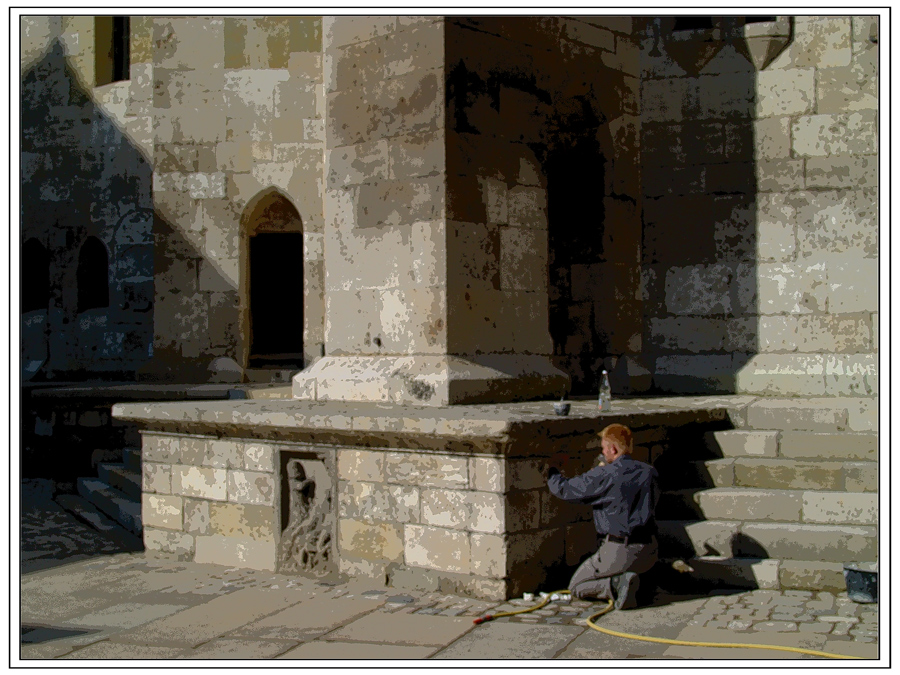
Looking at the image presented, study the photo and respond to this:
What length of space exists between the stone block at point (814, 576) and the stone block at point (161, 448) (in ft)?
12.7

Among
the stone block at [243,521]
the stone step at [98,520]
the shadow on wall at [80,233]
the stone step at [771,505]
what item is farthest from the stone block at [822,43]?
the shadow on wall at [80,233]

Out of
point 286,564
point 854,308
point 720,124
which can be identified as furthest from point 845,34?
point 286,564

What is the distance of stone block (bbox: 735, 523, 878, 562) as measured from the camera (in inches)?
202

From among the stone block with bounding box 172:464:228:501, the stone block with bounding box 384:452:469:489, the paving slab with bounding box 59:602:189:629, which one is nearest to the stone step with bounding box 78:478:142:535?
the stone block with bounding box 172:464:228:501

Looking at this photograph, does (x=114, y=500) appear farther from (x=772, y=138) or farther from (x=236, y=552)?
A: (x=772, y=138)

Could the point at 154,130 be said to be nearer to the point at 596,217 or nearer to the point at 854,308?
the point at 596,217

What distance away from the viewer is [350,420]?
5484 mm

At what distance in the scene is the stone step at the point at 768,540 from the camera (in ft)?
16.9

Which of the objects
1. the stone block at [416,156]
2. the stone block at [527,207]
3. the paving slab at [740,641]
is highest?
the stone block at [416,156]

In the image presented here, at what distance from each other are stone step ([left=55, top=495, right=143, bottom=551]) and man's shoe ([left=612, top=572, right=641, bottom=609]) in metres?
3.68

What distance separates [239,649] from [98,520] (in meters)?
4.26

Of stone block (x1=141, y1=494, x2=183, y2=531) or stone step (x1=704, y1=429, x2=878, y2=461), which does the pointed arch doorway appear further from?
stone step (x1=704, y1=429, x2=878, y2=461)

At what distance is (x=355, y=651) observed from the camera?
4336 millimetres

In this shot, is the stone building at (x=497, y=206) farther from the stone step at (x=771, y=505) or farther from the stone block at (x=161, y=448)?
the stone step at (x=771, y=505)
